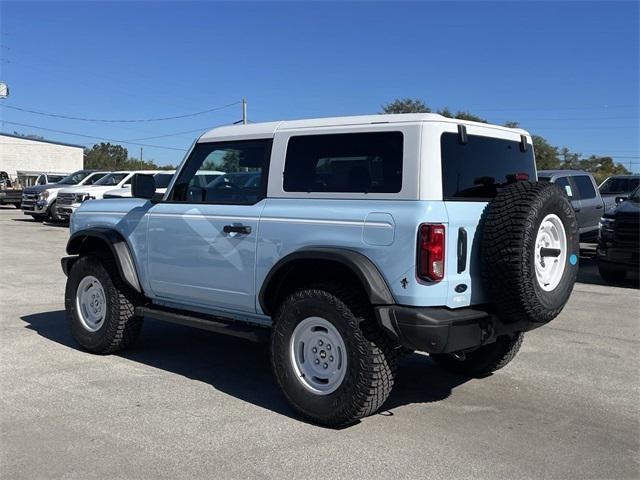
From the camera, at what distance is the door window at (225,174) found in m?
5.04

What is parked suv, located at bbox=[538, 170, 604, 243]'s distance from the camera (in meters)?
13.7

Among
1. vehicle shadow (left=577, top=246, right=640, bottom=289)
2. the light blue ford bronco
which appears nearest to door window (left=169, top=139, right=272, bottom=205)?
the light blue ford bronco

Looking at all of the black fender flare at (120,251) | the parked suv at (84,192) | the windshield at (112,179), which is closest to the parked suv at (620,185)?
the parked suv at (84,192)

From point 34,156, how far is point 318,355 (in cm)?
6676

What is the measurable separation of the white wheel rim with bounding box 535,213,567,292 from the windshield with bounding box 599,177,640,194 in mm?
13855

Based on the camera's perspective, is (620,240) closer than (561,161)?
Yes

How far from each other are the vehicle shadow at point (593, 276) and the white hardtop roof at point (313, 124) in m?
6.93

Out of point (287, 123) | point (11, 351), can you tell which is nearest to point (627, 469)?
point (287, 123)

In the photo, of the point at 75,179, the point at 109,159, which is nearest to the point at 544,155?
the point at 75,179

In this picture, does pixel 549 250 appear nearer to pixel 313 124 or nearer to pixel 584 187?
pixel 313 124

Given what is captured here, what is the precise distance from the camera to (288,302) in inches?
179

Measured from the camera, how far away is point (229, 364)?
5.94 meters

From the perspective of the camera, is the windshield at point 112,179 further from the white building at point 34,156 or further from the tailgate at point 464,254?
the white building at point 34,156

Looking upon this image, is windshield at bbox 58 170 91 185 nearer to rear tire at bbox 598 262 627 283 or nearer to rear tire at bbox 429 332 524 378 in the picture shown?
rear tire at bbox 598 262 627 283
